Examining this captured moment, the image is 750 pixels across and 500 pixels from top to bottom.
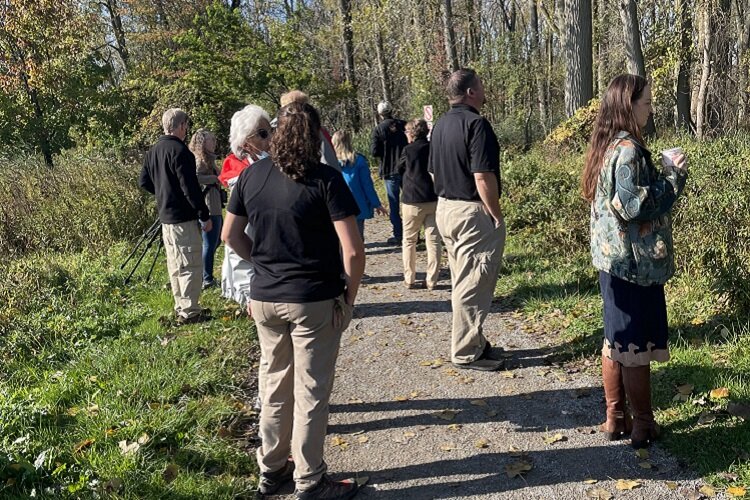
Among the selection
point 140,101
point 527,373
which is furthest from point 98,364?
point 140,101

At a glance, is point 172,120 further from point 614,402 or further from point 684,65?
point 684,65

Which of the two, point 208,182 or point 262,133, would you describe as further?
point 208,182

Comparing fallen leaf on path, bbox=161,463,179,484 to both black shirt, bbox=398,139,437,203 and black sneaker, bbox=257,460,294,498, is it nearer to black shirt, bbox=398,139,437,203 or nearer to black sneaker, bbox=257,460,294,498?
black sneaker, bbox=257,460,294,498

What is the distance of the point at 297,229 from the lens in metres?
3.06

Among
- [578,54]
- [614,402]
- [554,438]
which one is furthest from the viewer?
[578,54]

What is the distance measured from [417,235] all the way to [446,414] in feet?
→ 11.1

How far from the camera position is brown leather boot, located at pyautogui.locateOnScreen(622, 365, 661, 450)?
3555mm

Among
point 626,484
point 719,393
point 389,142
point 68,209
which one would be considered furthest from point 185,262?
point 68,209

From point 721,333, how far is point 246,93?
1761 cm

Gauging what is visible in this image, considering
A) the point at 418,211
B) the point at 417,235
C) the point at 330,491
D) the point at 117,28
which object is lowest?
the point at 330,491

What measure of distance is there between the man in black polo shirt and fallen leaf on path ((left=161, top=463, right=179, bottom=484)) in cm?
243

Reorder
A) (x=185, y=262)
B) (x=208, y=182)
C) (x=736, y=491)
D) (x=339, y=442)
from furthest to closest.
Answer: (x=208, y=182) < (x=185, y=262) < (x=339, y=442) < (x=736, y=491)

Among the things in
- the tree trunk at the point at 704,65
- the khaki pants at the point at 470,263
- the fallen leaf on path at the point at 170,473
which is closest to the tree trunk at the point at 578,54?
the tree trunk at the point at 704,65

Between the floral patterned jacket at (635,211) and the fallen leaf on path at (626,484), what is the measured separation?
109 centimetres
